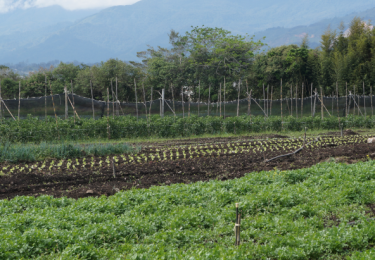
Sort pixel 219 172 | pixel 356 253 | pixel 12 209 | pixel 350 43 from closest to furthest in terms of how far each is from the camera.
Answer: pixel 356 253, pixel 12 209, pixel 219 172, pixel 350 43

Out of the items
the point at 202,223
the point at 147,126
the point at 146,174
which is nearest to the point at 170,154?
the point at 146,174

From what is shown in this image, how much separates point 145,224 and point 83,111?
55.7 feet

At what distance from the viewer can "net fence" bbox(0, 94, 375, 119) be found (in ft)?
66.3

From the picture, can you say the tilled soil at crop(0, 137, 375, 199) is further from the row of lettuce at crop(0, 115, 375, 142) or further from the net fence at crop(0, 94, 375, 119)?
the net fence at crop(0, 94, 375, 119)

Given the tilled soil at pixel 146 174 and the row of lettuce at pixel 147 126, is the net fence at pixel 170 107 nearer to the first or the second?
the row of lettuce at pixel 147 126

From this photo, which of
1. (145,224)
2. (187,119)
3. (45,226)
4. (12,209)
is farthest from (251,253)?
(187,119)

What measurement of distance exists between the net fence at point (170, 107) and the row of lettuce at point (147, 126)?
105 centimetres

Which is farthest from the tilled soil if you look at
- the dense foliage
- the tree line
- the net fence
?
the tree line

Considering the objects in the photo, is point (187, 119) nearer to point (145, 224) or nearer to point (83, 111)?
point (83, 111)

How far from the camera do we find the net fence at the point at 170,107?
2022cm

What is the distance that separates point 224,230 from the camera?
5.57m

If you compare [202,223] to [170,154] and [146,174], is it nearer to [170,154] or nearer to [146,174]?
[146,174]

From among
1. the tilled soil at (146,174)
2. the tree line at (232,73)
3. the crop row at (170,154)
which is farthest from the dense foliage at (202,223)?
the tree line at (232,73)

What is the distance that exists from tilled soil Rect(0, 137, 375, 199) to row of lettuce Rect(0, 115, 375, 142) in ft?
19.4
